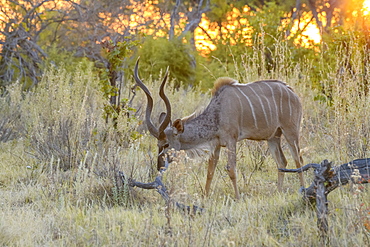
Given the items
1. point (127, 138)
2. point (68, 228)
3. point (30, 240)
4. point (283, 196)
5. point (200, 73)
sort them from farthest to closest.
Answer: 1. point (200, 73)
2. point (127, 138)
3. point (283, 196)
4. point (68, 228)
5. point (30, 240)

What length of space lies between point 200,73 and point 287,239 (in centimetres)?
1052

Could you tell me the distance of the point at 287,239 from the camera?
340 cm

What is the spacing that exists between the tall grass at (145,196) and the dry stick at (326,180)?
0.09 m

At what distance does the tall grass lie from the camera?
3.37m

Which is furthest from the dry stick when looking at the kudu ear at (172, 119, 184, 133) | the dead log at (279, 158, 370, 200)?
the kudu ear at (172, 119, 184, 133)

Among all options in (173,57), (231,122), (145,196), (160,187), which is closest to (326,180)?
(160,187)

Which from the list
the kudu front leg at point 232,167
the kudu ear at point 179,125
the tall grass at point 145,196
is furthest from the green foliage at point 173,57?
the kudu front leg at point 232,167

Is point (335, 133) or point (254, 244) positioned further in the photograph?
point (335, 133)

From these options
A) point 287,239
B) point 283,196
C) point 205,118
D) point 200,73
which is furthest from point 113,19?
point 287,239

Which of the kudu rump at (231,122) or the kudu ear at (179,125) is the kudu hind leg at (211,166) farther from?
the kudu ear at (179,125)

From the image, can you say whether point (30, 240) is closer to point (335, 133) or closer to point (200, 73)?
point (335, 133)

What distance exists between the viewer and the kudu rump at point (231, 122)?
4.95 metres

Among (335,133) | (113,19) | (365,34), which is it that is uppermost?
(113,19)

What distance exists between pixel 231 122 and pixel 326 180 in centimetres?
A: 168
